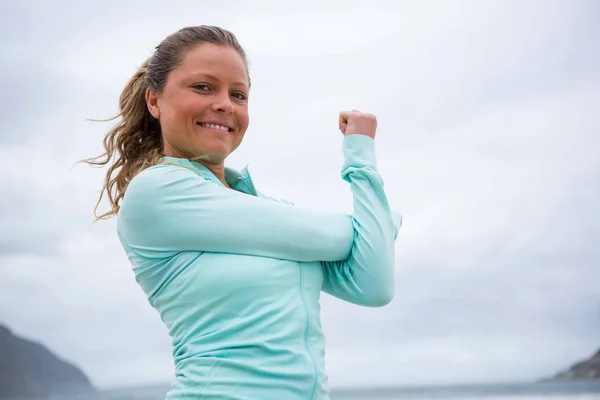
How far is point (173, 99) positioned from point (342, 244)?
74 centimetres

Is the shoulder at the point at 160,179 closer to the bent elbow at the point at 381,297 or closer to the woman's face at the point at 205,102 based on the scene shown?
the woman's face at the point at 205,102

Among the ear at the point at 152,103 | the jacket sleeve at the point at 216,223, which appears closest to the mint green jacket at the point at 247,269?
the jacket sleeve at the point at 216,223

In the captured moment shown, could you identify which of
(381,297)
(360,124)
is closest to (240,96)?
(360,124)

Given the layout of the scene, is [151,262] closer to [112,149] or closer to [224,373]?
[224,373]

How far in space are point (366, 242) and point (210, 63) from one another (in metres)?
0.78

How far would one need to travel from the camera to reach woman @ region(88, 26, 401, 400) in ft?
7.04

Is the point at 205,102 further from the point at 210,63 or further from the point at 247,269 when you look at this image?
the point at 247,269

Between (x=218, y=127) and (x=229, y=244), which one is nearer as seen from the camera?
(x=229, y=244)

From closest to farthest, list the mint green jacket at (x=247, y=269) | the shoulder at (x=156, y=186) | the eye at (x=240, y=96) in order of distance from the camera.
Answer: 1. the mint green jacket at (x=247, y=269)
2. the shoulder at (x=156, y=186)
3. the eye at (x=240, y=96)

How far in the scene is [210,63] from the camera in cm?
244

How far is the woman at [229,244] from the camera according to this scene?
7.04ft

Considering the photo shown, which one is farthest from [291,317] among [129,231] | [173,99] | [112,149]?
[112,149]

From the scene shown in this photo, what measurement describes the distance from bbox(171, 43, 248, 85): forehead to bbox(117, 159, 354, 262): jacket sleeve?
0.33 metres

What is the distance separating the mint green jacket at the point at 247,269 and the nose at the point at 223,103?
8.2 inches
